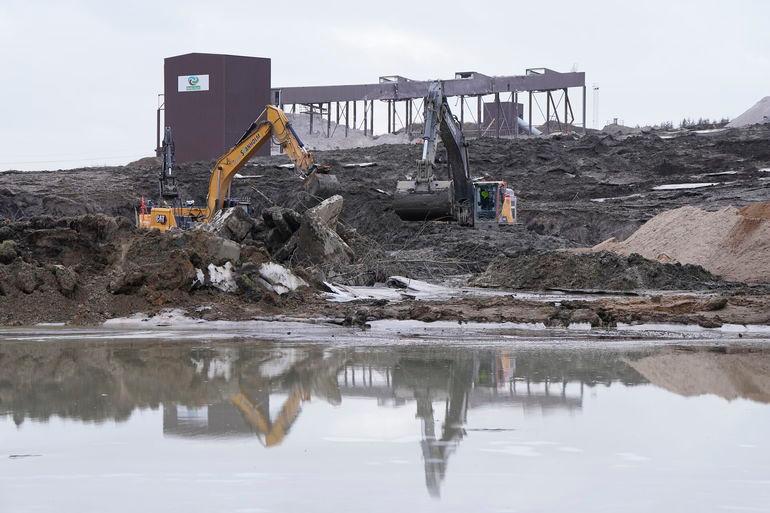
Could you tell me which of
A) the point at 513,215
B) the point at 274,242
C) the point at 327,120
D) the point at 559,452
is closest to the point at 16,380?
the point at 559,452

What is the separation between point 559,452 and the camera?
6.45m

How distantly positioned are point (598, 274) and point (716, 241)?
4825 mm

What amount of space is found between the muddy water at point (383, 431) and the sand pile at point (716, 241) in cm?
1291

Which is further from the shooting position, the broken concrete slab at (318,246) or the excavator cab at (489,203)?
the excavator cab at (489,203)

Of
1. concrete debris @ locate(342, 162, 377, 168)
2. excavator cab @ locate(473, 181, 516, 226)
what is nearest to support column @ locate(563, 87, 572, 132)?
concrete debris @ locate(342, 162, 377, 168)

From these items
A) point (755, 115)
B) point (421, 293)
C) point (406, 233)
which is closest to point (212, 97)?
point (406, 233)

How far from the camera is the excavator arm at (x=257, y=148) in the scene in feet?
99.3

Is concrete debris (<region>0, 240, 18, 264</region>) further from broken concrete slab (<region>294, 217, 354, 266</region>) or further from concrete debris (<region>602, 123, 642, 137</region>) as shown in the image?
concrete debris (<region>602, 123, 642, 137</region>)

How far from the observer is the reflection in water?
25.3 feet

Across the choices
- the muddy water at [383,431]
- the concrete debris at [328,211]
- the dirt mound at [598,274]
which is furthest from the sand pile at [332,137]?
the muddy water at [383,431]

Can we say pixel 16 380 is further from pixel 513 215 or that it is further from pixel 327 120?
pixel 327 120

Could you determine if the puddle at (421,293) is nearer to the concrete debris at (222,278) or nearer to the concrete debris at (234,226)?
the concrete debris at (222,278)

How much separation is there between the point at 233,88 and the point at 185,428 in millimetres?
46700

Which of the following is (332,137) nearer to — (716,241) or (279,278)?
(716,241)
